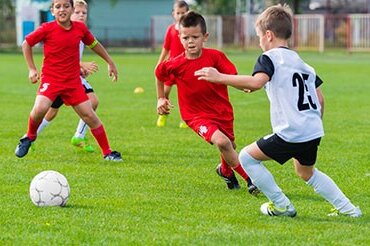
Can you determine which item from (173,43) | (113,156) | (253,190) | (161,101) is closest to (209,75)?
(161,101)

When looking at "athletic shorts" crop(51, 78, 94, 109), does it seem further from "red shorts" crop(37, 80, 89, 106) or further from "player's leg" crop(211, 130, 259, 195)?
"player's leg" crop(211, 130, 259, 195)

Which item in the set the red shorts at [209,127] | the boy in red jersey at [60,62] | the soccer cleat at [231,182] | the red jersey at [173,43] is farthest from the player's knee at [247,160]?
the red jersey at [173,43]

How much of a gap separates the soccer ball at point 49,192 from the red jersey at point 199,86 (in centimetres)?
151

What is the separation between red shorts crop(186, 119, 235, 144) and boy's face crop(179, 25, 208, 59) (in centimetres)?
62

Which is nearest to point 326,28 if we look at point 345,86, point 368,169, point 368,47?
point 368,47

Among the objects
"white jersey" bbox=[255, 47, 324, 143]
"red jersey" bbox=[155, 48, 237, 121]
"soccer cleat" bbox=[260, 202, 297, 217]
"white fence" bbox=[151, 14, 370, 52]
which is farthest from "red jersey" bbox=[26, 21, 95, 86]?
"white fence" bbox=[151, 14, 370, 52]

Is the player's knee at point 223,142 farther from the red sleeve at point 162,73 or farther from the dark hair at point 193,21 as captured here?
the dark hair at point 193,21

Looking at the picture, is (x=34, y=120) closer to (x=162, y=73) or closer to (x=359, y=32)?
(x=162, y=73)

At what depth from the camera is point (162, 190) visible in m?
8.48

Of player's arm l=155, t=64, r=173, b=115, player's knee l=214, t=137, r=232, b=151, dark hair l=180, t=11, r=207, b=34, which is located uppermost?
dark hair l=180, t=11, r=207, b=34

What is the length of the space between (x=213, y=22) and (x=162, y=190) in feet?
135

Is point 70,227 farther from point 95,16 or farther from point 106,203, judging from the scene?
point 95,16

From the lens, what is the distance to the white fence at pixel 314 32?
42.4m

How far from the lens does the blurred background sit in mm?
43844
